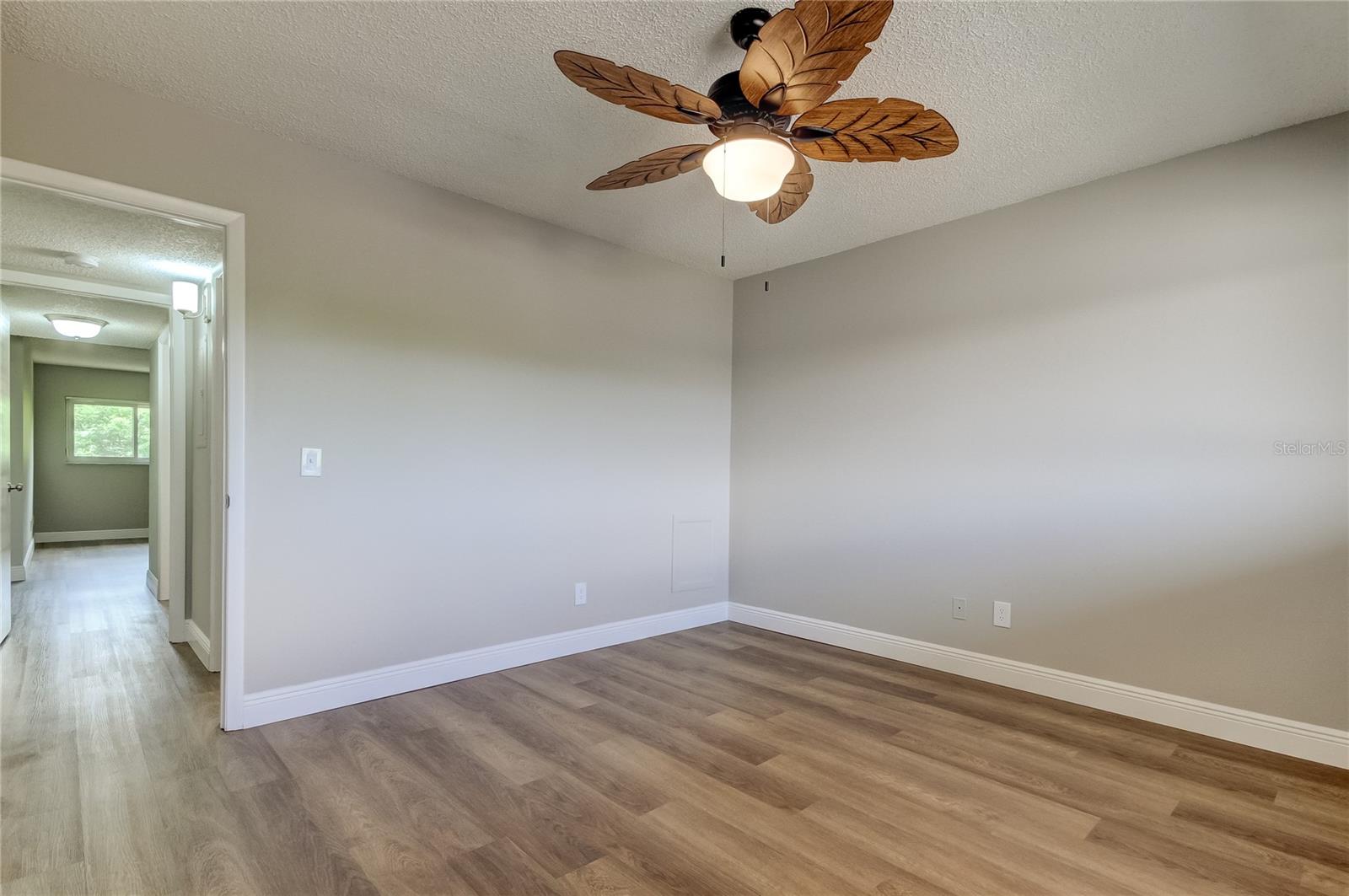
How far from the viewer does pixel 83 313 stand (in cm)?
511

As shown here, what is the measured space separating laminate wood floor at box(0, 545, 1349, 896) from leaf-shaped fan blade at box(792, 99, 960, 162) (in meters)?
1.95

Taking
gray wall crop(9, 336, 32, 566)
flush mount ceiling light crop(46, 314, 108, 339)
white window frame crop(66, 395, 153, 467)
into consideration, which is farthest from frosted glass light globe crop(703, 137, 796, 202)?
white window frame crop(66, 395, 153, 467)

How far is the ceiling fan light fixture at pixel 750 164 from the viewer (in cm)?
169

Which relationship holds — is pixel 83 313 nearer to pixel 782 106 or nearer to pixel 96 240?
pixel 96 240

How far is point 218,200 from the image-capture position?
8.01ft

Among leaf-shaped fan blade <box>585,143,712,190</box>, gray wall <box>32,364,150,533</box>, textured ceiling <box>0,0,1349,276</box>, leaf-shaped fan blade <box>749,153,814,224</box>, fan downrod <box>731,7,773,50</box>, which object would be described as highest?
textured ceiling <box>0,0,1349,276</box>

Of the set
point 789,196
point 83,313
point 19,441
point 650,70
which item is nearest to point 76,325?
point 83,313

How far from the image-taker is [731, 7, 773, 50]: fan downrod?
5.83 feet

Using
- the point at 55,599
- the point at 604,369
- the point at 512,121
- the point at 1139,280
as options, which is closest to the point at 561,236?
the point at 604,369

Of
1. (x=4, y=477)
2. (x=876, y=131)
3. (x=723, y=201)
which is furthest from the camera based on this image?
(x=4, y=477)

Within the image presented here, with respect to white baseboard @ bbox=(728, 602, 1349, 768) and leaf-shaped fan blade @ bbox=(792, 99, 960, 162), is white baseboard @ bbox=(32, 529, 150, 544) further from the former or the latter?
leaf-shaped fan blade @ bbox=(792, 99, 960, 162)

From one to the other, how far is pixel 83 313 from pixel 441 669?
478cm

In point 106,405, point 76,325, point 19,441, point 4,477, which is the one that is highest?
point 76,325

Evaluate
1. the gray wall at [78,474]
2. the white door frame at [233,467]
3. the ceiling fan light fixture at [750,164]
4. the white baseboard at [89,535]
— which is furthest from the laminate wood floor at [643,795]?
the gray wall at [78,474]
